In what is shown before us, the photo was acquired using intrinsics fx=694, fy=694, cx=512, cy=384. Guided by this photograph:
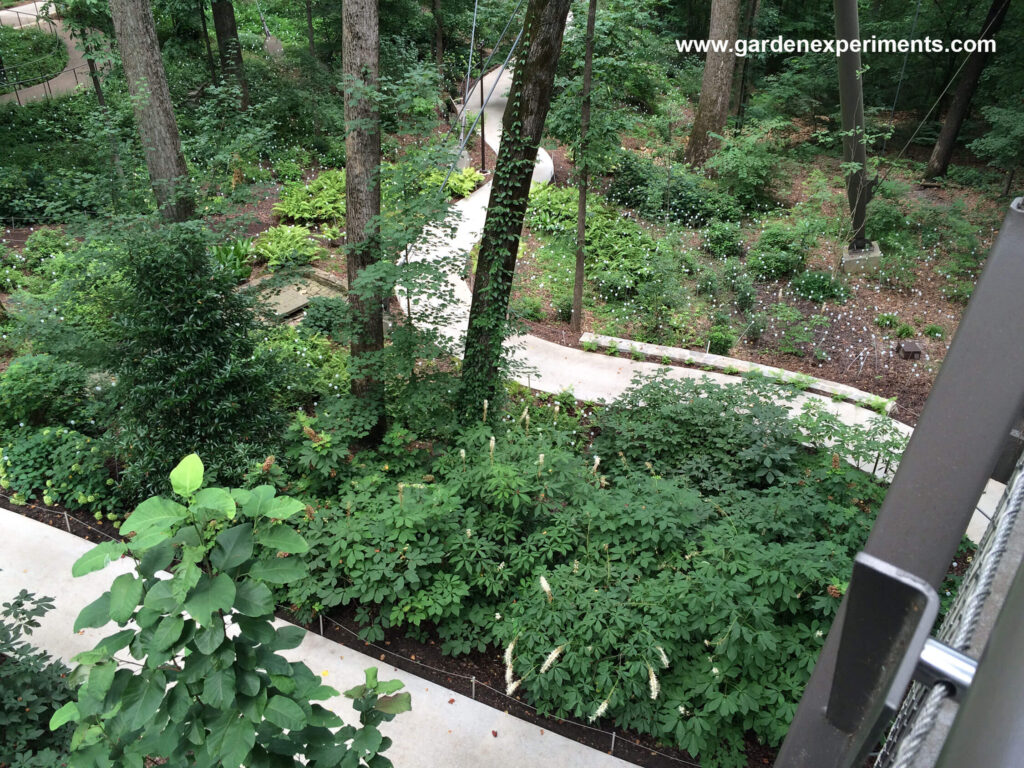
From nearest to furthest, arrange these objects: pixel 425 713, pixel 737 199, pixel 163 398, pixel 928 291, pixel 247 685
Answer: pixel 247 685 → pixel 425 713 → pixel 163 398 → pixel 928 291 → pixel 737 199

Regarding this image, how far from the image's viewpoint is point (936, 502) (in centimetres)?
137

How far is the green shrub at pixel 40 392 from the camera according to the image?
23.5 ft

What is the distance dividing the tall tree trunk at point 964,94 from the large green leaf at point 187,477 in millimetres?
18002

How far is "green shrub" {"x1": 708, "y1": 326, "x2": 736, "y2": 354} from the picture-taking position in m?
10.0

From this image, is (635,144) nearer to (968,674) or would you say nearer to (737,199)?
(737,199)

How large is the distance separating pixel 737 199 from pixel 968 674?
1527 centimetres

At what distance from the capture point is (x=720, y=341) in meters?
10.0

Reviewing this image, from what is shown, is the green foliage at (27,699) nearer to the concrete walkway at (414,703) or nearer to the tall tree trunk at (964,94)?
the concrete walkway at (414,703)

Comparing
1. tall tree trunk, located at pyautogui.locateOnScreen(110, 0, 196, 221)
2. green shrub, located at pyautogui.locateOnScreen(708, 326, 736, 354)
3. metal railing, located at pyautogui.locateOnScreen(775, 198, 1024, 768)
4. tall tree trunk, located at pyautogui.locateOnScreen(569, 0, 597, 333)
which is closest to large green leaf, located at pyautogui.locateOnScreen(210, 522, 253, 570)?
metal railing, located at pyautogui.locateOnScreen(775, 198, 1024, 768)

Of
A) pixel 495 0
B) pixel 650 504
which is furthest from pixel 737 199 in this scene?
pixel 650 504

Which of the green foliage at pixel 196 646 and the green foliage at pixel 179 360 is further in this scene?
the green foliage at pixel 179 360

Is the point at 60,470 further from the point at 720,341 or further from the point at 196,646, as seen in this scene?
the point at 720,341

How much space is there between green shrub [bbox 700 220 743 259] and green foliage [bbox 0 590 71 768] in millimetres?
11566

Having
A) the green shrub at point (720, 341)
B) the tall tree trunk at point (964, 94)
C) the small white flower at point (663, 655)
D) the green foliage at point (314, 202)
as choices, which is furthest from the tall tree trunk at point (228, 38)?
the tall tree trunk at point (964, 94)
